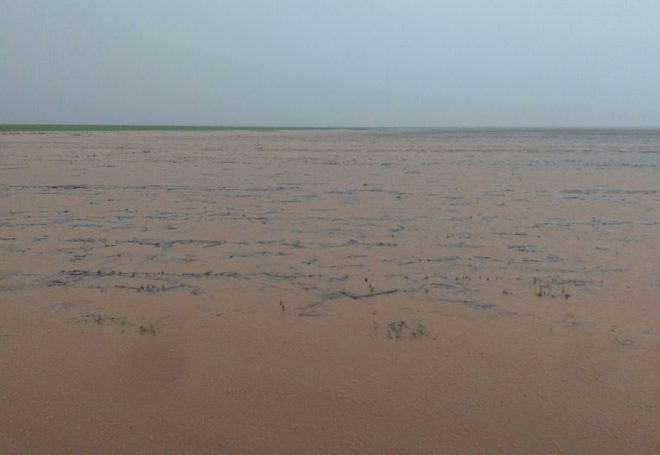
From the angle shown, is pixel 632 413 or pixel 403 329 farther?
pixel 403 329

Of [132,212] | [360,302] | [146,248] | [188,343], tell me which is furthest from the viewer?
[132,212]

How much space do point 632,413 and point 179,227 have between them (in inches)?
281

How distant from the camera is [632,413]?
326 centimetres

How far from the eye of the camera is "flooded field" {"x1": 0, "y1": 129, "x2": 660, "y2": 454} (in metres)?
3.12

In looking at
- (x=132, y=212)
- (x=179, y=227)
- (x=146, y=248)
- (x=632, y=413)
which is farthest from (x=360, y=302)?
(x=132, y=212)

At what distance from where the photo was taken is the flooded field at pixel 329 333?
10.2 feet

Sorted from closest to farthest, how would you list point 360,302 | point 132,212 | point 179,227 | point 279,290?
point 360,302, point 279,290, point 179,227, point 132,212

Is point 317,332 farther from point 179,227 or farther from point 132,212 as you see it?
point 132,212

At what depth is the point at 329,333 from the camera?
4406mm

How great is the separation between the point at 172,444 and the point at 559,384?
2.69m

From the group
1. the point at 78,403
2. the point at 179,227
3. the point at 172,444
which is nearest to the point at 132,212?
the point at 179,227

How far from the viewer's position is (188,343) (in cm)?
421

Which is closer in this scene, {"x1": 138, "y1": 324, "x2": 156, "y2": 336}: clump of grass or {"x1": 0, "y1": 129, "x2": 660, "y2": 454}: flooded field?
{"x1": 0, "y1": 129, "x2": 660, "y2": 454}: flooded field

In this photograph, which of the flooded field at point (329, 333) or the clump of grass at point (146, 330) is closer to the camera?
the flooded field at point (329, 333)
